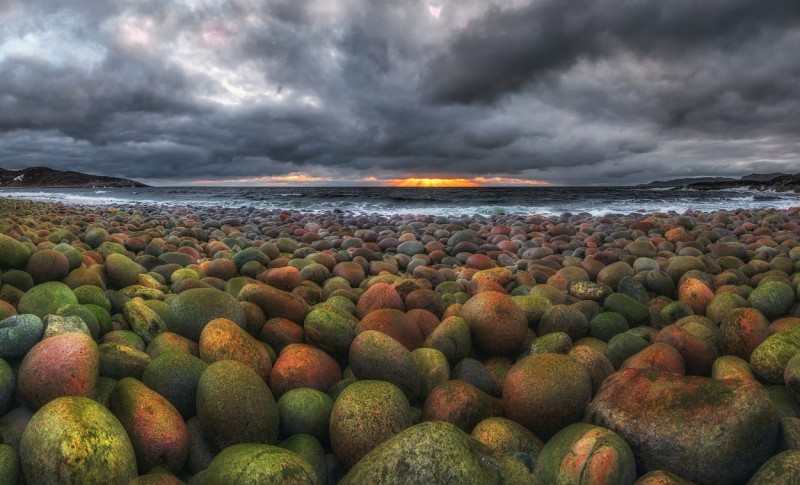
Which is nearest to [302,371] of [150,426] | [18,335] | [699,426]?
[150,426]

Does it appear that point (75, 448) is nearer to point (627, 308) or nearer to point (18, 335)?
point (18, 335)

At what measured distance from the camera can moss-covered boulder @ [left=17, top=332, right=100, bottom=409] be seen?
2.22 meters

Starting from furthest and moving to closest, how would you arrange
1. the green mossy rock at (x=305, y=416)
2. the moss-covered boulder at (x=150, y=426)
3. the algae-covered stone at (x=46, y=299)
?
the algae-covered stone at (x=46, y=299) → the green mossy rock at (x=305, y=416) → the moss-covered boulder at (x=150, y=426)

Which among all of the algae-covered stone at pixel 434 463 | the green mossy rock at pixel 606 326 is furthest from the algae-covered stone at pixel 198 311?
the green mossy rock at pixel 606 326

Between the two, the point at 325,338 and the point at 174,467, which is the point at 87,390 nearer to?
the point at 174,467

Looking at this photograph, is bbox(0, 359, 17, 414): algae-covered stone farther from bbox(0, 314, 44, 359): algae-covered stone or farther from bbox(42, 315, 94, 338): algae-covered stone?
bbox(42, 315, 94, 338): algae-covered stone

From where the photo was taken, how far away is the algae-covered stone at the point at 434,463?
1733 millimetres

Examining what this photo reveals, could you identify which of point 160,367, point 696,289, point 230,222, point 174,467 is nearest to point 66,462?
point 174,467

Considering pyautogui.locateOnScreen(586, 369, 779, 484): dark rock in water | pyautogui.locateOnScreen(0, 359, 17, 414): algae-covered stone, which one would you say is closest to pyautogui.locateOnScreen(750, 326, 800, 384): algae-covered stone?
pyautogui.locateOnScreen(586, 369, 779, 484): dark rock in water

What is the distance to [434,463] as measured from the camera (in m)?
1.74

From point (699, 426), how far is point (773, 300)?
241 cm

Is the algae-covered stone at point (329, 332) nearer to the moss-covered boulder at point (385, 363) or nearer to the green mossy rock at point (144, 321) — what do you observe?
the moss-covered boulder at point (385, 363)

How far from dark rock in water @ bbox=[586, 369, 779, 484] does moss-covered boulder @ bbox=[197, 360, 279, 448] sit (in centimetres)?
156

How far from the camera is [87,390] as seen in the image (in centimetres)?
226
